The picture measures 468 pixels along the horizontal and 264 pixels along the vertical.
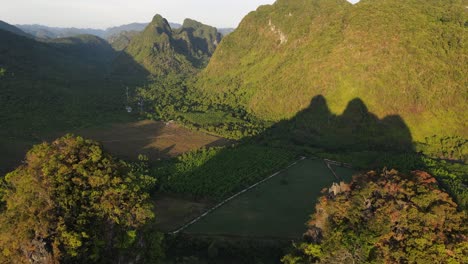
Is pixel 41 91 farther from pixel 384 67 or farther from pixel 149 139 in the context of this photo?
pixel 384 67

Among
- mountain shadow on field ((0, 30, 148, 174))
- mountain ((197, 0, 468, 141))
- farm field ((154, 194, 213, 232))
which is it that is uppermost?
mountain ((197, 0, 468, 141))

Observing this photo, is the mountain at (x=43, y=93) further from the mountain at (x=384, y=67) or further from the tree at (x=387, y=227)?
the tree at (x=387, y=227)

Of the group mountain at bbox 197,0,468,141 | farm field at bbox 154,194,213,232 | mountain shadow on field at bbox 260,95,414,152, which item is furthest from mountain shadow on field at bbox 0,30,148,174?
mountain shadow on field at bbox 260,95,414,152

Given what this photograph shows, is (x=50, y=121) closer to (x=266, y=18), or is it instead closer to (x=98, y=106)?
(x=98, y=106)

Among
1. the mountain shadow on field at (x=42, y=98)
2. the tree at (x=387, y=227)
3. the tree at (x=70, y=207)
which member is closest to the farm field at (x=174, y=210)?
the tree at (x=387, y=227)

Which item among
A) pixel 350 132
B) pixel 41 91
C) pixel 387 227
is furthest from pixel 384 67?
pixel 41 91

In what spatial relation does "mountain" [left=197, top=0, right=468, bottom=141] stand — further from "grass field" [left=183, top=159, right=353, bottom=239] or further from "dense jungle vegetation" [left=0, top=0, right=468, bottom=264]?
"grass field" [left=183, top=159, right=353, bottom=239]
